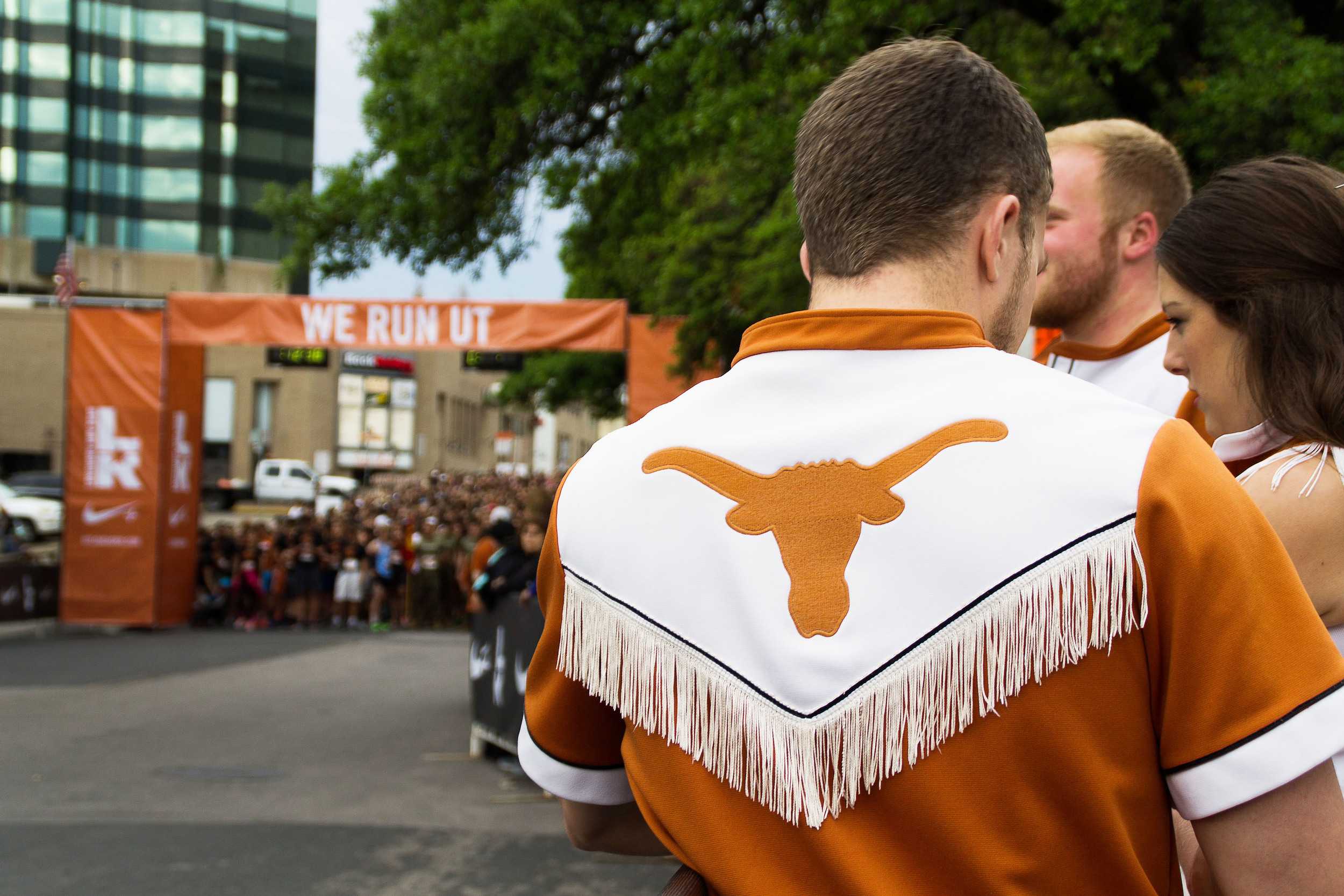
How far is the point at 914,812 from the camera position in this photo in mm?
1240

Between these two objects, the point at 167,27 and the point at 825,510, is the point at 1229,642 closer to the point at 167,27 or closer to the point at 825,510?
the point at 825,510

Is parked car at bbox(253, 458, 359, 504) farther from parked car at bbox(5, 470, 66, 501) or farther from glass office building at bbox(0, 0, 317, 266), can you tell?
glass office building at bbox(0, 0, 317, 266)

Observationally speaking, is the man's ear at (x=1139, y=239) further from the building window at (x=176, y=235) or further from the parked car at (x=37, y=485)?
the building window at (x=176, y=235)

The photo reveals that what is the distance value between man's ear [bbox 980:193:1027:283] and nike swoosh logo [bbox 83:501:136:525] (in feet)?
52.6

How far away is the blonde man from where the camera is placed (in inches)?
105

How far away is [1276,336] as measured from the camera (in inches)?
65.6

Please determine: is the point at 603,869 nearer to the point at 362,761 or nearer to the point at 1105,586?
the point at 362,761

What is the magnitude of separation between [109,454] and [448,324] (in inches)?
206

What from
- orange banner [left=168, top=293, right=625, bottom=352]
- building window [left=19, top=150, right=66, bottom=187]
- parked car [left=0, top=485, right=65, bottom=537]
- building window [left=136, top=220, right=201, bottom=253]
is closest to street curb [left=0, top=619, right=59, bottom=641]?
orange banner [left=168, top=293, right=625, bottom=352]

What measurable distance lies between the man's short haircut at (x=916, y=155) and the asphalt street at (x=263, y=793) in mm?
5168

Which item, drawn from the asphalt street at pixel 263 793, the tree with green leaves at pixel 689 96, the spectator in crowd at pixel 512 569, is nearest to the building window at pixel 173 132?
the asphalt street at pixel 263 793

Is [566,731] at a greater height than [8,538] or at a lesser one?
greater

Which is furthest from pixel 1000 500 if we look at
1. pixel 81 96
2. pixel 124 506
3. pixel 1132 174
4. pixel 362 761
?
pixel 81 96

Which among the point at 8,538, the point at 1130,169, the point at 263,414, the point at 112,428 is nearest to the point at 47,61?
the point at 263,414
